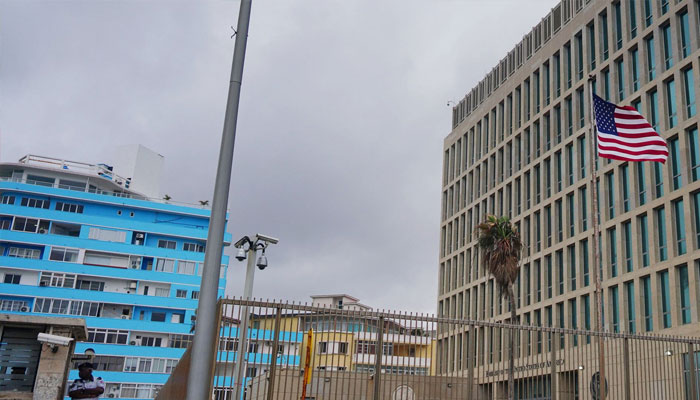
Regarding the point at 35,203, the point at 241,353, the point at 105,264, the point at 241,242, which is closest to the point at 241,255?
the point at 241,242

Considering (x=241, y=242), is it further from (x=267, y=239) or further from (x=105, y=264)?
(x=105, y=264)

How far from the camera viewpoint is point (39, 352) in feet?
55.2

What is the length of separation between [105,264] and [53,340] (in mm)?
59982

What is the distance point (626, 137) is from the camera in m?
21.9

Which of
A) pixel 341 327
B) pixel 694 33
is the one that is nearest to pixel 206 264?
pixel 341 327

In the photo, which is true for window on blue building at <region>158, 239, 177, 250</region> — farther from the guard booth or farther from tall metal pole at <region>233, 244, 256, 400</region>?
tall metal pole at <region>233, 244, 256, 400</region>

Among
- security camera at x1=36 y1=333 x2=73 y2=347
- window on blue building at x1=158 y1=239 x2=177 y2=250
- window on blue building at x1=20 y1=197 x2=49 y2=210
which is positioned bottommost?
security camera at x1=36 y1=333 x2=73 y2=347

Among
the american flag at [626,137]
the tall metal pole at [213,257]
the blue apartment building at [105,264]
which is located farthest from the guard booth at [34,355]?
the blue apartment building at [105,264]

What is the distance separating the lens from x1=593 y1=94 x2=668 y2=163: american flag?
21.4 m

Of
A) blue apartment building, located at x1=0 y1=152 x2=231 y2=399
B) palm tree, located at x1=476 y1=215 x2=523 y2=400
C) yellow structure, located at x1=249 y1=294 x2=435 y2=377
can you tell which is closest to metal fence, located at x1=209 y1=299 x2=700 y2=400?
yellow structure, located at x1=249 y1=294 x2=435 y2=377

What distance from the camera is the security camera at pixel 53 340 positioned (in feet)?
52.3

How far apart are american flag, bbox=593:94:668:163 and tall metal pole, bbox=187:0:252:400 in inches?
554

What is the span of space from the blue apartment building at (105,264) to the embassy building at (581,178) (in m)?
28.0

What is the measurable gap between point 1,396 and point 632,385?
551 inches
